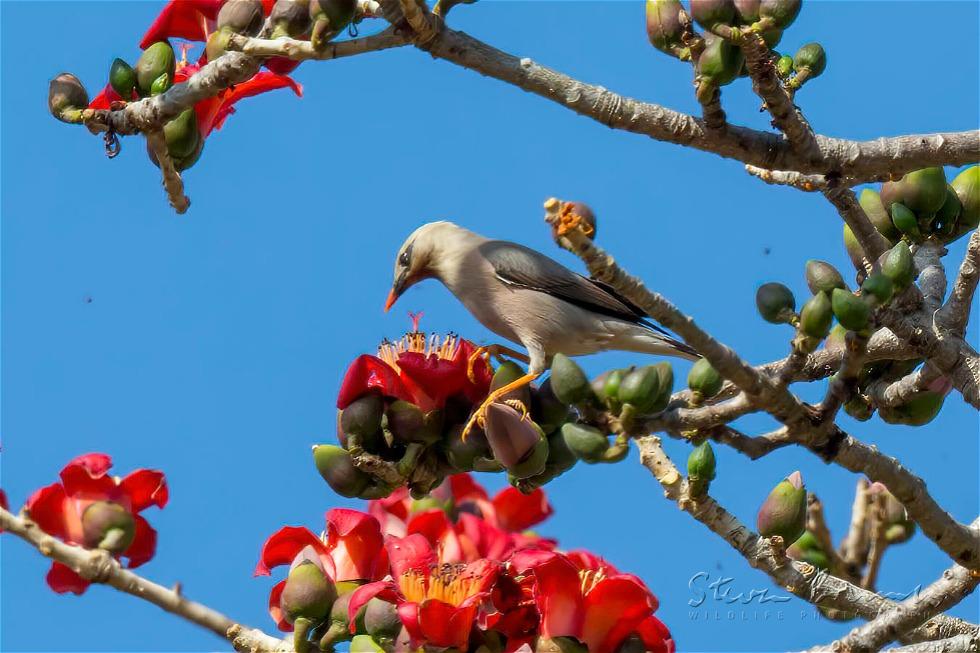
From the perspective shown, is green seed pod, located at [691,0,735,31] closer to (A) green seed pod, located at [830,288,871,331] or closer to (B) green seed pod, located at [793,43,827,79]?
(B) green seed pod, located at [793,43,827,79]

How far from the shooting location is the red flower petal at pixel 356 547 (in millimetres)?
3822

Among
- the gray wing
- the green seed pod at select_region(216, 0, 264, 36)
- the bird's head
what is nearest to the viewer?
the green seed pod at select_region(216, 0, 264, 36)

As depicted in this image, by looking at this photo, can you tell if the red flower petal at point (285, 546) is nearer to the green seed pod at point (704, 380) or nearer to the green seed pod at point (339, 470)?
the green seed pod at point (339, 470)

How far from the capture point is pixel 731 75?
13.0 ft

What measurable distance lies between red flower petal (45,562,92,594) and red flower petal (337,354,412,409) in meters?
0.91

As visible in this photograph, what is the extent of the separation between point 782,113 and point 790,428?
3.85ft

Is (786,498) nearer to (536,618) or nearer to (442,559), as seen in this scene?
(536,618)

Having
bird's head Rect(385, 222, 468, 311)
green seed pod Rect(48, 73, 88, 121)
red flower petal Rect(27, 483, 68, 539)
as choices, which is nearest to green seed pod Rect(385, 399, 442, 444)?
red flower petal Rect(27, 483, 68, 539)

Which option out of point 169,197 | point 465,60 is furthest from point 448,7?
point 169,197

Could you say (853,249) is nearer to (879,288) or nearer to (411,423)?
(879,288)

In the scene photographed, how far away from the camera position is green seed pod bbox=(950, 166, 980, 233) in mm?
4613

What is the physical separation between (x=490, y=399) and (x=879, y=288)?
3.63ft

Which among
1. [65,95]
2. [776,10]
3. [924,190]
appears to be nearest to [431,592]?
[776,10]

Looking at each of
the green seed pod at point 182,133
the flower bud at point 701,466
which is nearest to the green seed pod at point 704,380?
the flower bud at point 701,466
